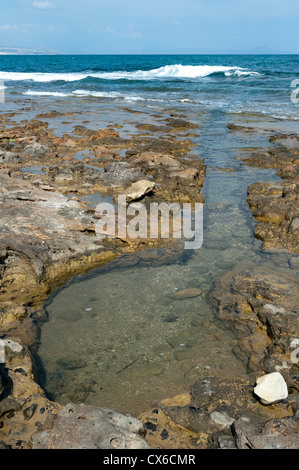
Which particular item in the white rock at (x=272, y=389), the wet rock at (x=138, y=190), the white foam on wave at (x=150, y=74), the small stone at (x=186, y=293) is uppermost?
the white foam on wave at (x=150, y=74)

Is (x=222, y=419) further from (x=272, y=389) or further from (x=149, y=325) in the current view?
(x=149, y=325)

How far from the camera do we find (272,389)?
3.05 m

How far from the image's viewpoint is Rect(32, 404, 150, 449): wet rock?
2467 mm

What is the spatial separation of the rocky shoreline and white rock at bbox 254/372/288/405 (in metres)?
0.08

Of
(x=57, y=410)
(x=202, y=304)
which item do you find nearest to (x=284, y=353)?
(x=202, y=304)

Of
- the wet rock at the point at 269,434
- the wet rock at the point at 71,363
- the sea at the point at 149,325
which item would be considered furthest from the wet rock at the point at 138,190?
the wet rock at the point at 269,434

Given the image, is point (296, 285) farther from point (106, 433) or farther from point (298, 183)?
point (298, 183)

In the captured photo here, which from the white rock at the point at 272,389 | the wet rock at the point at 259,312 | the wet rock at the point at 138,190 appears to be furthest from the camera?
the wet rock at the point at 138,190

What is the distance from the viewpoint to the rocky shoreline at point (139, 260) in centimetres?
267

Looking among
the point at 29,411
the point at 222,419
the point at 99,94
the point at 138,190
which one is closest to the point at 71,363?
the point at 29,411

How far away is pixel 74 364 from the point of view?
356 centimetres

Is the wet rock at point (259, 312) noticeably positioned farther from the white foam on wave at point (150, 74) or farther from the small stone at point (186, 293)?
the white foam on wave at point (150, 74)
